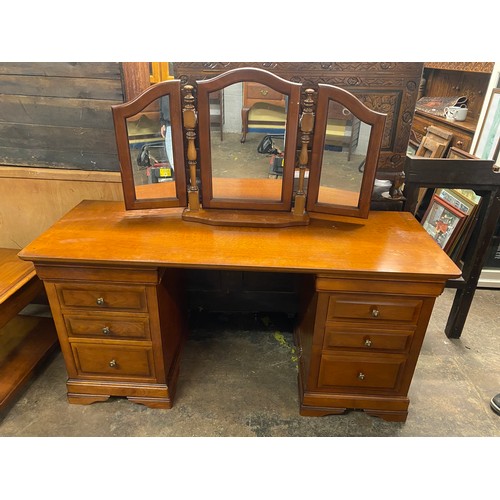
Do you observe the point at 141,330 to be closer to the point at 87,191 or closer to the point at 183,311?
the point at 183,311

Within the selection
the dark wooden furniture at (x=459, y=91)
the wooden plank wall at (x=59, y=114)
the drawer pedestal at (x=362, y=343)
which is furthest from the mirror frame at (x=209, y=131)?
the dark wooden furniture at (x=459, y=91)

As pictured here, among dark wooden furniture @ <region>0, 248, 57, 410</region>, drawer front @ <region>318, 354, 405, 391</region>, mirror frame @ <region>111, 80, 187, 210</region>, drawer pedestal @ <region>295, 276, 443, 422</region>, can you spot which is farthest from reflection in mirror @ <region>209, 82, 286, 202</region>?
dark wooden furniture @ <region>0, 248, 57, 410</region>

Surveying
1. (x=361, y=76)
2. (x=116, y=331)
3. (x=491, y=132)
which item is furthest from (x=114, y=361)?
(x=491, y=132)

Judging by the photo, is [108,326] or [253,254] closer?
[253,254]

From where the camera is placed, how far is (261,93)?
1.37 metres

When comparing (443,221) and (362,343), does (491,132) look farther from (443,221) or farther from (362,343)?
(362,343)

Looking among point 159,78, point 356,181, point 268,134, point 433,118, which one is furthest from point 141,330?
point 433,118

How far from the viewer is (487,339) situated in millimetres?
2076

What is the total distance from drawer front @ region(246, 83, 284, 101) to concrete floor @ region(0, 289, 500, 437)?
1.22 m

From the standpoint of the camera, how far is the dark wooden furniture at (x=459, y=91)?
296 cm

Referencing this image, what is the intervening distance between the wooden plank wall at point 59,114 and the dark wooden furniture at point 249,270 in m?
0.31

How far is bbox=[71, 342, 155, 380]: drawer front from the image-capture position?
1.54 m

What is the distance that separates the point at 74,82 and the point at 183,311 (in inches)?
46.4

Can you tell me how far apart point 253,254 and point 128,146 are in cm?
64
